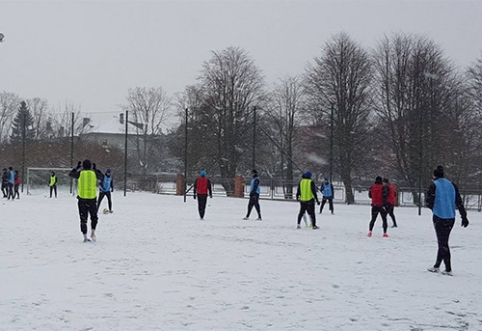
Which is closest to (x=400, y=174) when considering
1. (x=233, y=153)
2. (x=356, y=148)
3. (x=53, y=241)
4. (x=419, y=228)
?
(x=356, y=148)

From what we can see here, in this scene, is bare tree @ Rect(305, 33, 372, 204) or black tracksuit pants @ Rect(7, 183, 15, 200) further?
bare tree @ Rect(305, 33, 372, 204)

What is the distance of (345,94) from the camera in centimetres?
4709

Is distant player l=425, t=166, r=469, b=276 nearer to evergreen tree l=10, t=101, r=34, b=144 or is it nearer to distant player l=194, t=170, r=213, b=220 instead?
distant player l=194, t=170, r=213, b=220

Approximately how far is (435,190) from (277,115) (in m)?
52.3

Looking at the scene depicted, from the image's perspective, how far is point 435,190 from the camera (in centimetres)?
1008

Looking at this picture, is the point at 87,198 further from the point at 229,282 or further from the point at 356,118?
the point at 356,118

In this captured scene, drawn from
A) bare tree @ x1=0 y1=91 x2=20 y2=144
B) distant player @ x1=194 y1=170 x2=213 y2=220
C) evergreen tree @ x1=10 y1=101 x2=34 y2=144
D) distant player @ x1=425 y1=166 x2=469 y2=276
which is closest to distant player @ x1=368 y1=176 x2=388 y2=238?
distant player @ x1=425 y1=166 x2=469 y2=276

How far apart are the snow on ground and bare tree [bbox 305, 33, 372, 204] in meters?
30.7

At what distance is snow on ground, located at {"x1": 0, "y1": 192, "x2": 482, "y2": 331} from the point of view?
21.8 feet

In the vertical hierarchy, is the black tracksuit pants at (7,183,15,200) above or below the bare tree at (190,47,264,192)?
below

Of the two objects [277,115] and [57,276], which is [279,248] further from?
[277,115]

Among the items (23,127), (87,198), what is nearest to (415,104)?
(23,127)

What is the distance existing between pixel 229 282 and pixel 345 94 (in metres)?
39.9

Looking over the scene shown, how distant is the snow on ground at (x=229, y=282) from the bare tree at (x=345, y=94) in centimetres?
3069
